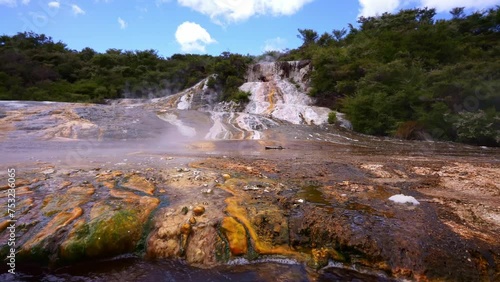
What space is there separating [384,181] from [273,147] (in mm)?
4805

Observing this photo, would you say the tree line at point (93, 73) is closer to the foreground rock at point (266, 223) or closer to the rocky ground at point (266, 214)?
the rocky ground at point (266, 214)

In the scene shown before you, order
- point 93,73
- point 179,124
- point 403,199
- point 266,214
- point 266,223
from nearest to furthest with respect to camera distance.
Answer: point 266,223 < point 266,214 < point 403,199 < point 179,124 < point 93,73

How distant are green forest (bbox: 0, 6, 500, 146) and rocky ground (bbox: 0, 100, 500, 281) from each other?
5806mm

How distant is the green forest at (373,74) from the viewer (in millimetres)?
11430

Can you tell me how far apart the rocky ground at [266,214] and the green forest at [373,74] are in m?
5.81

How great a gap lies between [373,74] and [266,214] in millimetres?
13067

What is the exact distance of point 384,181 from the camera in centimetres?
519

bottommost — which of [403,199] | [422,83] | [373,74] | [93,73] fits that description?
[403,199]

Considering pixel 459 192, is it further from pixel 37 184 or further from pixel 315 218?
pixel 37 184

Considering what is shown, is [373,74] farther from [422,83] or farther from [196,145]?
[196,145]

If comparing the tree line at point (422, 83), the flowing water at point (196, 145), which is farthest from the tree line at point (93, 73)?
the tree line at point (422, 83)

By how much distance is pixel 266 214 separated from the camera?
353 centimetres

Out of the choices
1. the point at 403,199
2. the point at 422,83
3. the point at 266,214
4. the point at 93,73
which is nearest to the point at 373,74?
the point at 422,83

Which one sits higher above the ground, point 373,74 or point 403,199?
point 373,74
